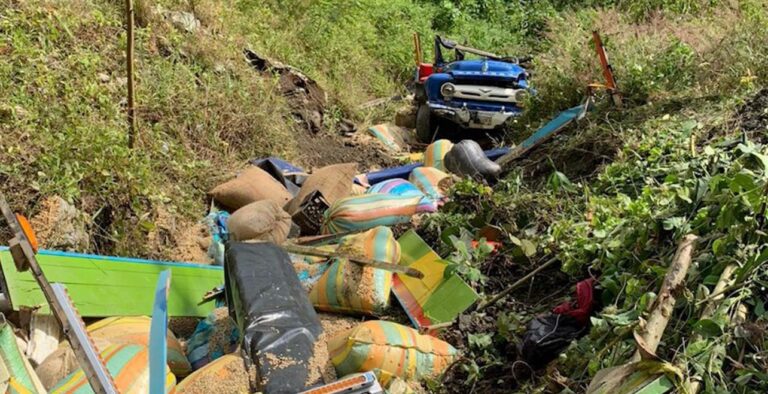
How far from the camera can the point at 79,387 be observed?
257 cm

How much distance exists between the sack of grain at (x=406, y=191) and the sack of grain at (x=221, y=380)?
1987mm

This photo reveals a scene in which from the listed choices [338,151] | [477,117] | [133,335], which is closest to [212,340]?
[133,335]

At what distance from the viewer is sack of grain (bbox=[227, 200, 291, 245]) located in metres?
4.34

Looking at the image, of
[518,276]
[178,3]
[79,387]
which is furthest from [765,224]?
[178,3]

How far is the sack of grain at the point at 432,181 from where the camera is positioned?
482cm

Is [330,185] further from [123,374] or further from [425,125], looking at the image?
[425,125]

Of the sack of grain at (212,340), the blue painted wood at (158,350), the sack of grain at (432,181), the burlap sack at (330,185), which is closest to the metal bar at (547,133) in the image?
the sack of grain at (432,181)

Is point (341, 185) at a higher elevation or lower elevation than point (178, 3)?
lower

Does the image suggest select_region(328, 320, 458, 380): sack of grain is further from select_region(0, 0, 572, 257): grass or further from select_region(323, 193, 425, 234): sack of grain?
select_region(0, 0, 572, 257): grass

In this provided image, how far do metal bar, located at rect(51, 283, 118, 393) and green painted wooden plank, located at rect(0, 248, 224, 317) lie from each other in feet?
5.68

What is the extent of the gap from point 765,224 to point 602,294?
65 cm

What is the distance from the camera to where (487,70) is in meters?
7.54

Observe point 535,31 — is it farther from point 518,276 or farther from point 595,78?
point 518,276

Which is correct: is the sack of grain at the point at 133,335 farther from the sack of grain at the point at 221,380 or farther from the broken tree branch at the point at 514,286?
the broken tree branch at the point at 514,286
